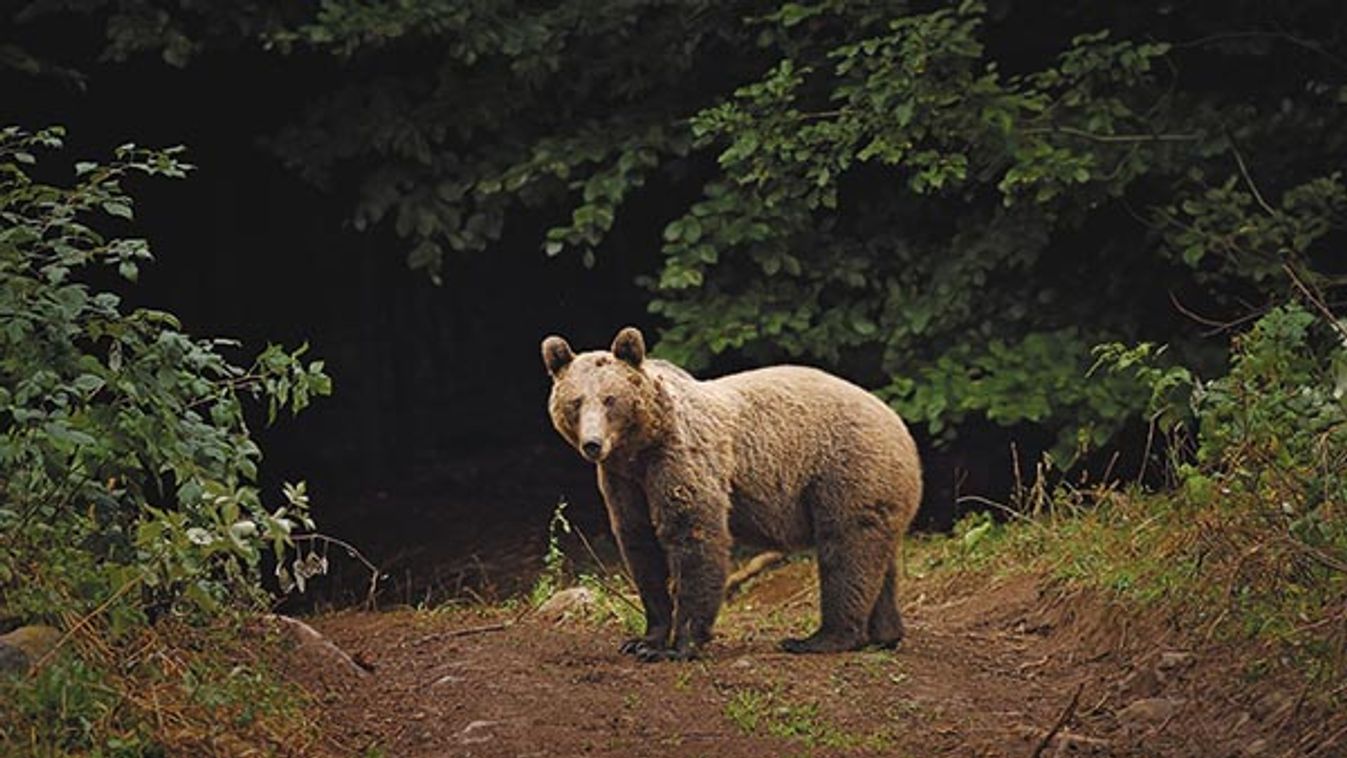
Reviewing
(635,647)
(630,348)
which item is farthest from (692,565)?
(630,348)

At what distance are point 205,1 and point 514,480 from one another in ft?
13.6

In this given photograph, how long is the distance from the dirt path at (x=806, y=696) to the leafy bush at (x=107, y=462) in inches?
28.9

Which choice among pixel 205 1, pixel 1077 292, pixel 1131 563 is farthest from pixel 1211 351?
pixel 205 1

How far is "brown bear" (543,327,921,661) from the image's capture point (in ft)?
24.7

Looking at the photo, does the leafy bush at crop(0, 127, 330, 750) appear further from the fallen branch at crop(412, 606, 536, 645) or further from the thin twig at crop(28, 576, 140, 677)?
the fallen branch at crop(412, 606, 536, 645)

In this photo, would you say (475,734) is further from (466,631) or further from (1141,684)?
(1141,684)

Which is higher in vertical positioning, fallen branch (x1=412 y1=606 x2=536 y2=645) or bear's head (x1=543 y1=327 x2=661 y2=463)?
bear's head (x1=543 y1=327 x2=661 y2=463)

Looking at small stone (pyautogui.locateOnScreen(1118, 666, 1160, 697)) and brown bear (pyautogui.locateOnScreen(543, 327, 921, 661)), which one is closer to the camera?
small stone (pyautogui.locateOnScreen(1118, 666, 1160, 697))

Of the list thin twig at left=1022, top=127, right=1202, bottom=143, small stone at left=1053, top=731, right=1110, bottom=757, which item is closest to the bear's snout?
small stone at left=1053, top=731, right=1110, bottom=757

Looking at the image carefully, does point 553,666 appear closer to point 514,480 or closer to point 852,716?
point 852,716

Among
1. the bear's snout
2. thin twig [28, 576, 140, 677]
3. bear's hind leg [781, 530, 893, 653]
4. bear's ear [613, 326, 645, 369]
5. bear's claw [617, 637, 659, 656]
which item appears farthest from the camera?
bear's hind leg [781, 530, 893, 653]

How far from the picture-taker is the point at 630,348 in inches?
295

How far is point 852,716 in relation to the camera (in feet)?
22.3

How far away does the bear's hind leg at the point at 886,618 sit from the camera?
8.02 m
